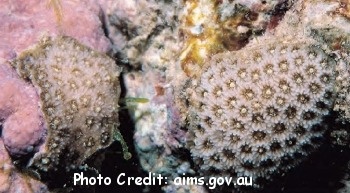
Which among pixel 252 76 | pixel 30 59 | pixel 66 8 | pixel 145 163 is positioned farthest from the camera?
pixel 145 163

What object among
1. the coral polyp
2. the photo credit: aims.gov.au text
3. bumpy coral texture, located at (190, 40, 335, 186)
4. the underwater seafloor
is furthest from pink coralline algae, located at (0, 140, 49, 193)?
bumpy coral texture, located at (190, 40, 335, 186)

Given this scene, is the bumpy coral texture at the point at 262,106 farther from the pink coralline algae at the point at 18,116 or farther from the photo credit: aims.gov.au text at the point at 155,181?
the pink coralline algae at the point at 18,116

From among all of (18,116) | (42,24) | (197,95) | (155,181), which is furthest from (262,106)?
(42,24)

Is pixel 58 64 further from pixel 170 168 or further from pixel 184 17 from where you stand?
pixel 170 168

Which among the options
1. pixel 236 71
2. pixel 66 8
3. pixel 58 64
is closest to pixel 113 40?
pixel 66 8

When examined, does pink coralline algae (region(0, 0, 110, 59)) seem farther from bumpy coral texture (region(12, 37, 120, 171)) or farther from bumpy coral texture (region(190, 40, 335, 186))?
bumpy coral texture (region(190, 40, 335, 186))
